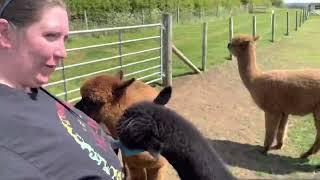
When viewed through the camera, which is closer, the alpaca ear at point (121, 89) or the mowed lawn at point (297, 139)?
the alpaca ear at point (121, 89)

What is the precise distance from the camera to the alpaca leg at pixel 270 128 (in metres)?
7.31

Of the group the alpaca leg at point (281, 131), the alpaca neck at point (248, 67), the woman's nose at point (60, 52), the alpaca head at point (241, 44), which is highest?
the woman's nose at point (60, 52)

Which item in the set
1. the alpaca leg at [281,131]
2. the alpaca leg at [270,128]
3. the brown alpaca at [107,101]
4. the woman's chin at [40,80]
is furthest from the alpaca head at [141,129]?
the alpaca leg at [281,131]

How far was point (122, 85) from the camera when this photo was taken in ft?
12.0

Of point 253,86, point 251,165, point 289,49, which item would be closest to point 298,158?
point 251,165

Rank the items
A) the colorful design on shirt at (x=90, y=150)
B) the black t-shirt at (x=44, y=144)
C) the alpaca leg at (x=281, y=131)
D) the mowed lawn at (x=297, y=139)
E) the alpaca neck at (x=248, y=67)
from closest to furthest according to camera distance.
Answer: the black t-shirt at (x=44, y=144) < the colorful design on shirt at (x=90, y=150) < the mowed lawn at (x=297, y=139) < the alpaca leg at (x=281, y=131) < the alpaca neck at (x=248, y=67)

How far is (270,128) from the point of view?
289 inches

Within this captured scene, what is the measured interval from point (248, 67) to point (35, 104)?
6744 millimetres

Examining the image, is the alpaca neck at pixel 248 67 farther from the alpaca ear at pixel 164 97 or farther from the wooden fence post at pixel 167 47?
the alpaca ear at pixel 164 97

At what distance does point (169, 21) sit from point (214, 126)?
333cm

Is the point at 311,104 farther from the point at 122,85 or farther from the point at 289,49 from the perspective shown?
the point at 289,49

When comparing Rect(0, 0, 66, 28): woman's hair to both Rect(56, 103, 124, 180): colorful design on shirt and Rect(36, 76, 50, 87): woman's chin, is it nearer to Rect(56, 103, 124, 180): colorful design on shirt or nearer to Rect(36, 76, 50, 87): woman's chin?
Rect(36, 76, 50, 87): woman's chin

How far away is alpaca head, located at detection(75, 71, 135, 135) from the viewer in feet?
11.9

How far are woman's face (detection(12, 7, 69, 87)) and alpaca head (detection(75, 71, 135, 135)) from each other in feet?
7.27
